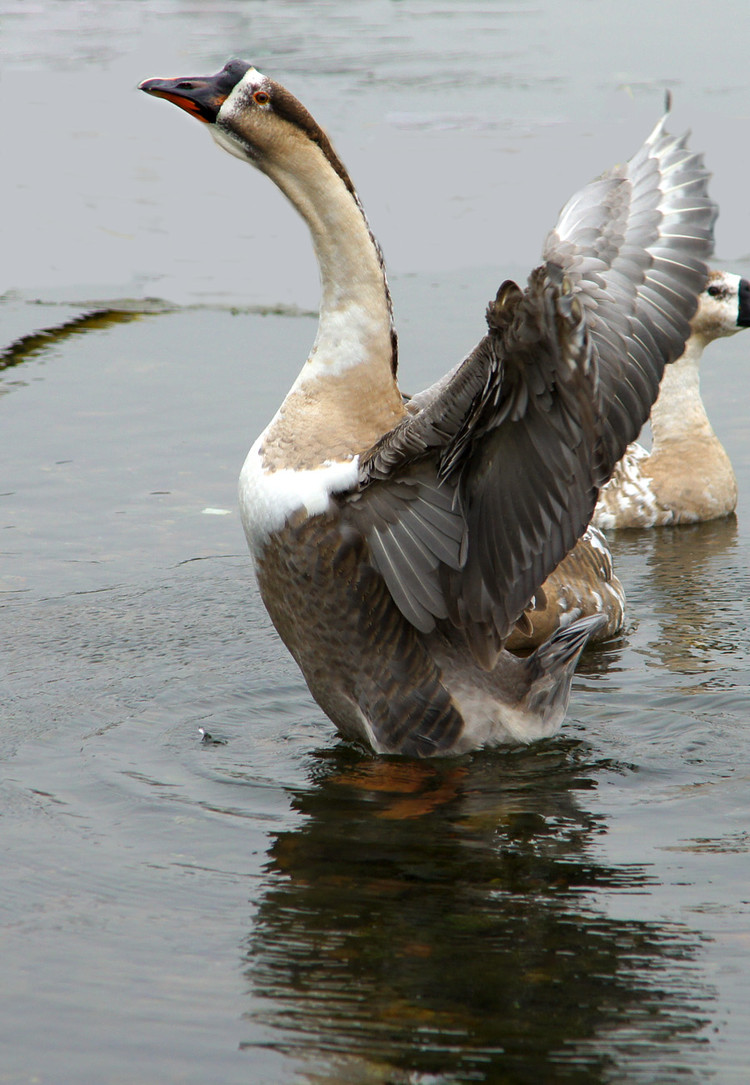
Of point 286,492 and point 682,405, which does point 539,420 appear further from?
point 682,405

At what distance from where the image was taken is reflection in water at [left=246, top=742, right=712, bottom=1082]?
3.28 metres

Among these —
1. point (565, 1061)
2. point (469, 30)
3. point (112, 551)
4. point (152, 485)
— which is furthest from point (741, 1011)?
point (469, 30)

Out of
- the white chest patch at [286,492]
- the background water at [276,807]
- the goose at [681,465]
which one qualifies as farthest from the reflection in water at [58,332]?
the white chest patch at [286,492]

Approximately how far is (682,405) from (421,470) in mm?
4640

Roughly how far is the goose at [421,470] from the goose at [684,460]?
2.97m

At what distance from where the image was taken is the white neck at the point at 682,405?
8812 millimetres

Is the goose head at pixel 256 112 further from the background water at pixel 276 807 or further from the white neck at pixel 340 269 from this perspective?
the background water at pixel 276 807

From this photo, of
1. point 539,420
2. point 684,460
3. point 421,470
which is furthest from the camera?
point 684,460

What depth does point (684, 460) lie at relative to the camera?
8.54 meters

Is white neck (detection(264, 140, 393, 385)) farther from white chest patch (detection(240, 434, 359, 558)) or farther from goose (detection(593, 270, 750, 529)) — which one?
goose (detection(593, 270, 750, 529))

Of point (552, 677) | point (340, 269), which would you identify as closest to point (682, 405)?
point (552, 677)

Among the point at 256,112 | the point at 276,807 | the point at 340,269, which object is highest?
the point at 256,112

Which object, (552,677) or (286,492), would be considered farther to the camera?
(552,677)

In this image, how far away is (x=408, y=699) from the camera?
522cm
